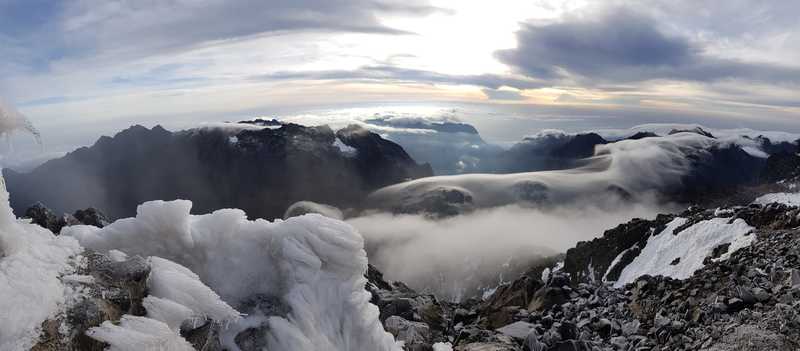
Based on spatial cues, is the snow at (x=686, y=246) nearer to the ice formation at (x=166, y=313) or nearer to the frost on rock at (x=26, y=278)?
the ice formation at (x=166, y=313)

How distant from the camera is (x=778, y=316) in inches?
720

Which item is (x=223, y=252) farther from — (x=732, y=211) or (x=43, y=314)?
(x=732, y=211)

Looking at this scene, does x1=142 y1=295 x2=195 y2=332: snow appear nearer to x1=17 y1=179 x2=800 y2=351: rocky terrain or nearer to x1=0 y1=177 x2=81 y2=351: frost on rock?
x1=17 y1=179 x2=800 y2=351: rocky terrain

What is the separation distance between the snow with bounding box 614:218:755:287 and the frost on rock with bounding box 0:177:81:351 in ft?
132

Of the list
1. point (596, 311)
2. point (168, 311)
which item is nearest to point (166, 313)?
point (168, 311)

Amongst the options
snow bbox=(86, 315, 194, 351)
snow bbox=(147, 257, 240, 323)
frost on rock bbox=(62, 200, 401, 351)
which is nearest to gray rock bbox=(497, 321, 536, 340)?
frost on rock bbox=(62, 200, 401, 351)

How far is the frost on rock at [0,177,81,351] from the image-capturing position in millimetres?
8312

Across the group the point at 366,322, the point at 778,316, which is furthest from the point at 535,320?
the point at 366,322

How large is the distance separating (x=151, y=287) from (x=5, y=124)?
455cm

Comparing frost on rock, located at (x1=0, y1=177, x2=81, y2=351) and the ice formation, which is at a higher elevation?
frost on rock, located at (x1=0, y1=177, x2=81, y2=351)

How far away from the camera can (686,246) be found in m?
47.1

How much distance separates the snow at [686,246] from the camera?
3997 cm

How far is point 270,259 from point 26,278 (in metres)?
5.75

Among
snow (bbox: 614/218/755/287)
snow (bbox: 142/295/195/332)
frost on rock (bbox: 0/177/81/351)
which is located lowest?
snow (bbox: 614/218/755/287)
